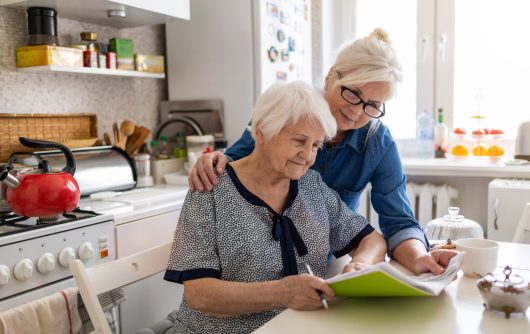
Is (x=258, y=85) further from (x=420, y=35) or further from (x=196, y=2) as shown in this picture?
(x=420, y=35)

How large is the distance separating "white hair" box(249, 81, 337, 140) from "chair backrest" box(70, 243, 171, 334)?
0.48 m

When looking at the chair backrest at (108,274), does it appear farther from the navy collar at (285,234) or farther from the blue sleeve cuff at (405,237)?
the blue sleeve cuff at (405,237)

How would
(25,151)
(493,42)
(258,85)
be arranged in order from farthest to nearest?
1. (493,42)
2. (258,85)
3. (25,151)

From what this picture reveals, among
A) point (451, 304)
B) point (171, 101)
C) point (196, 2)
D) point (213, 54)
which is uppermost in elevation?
point (196, 2)

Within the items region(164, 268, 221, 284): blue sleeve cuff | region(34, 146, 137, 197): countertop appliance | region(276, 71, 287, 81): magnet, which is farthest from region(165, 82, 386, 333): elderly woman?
region(276, 71, 287, 81): magnet

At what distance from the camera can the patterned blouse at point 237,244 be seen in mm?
1233

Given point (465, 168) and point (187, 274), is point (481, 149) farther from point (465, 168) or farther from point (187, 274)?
point (187, 274)

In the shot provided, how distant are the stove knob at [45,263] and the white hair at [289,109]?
0.87 metres

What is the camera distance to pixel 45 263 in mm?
1677

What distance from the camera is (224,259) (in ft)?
4.14

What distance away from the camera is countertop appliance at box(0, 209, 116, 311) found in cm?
160

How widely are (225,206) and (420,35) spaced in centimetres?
229

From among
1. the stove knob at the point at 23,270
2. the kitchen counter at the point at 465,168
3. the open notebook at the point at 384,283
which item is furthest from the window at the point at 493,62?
the stove knob at the point at 23,270

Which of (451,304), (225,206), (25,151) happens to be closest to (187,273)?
(225,206)
